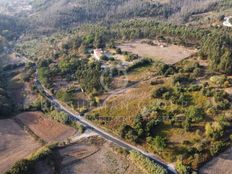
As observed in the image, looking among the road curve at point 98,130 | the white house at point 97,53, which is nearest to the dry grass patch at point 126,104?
the road curve at point 98,130

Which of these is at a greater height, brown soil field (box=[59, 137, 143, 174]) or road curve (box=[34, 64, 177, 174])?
road curve (box=[34, 64, 177, 174])

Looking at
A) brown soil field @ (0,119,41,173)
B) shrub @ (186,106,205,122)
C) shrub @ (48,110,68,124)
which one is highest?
shrub @ (186,106,205,122)

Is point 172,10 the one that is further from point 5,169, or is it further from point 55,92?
point 5,169

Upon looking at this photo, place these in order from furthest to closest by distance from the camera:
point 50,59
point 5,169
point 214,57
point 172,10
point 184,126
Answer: point 172,10 → point 50,59 → point 214,57 → point 184,126 → point 5,169

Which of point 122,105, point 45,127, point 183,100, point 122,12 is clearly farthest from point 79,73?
point 122,12

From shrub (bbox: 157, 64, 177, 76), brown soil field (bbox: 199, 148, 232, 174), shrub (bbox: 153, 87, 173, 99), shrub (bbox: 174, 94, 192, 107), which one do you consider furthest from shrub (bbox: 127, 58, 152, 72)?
brown soil field (bbox: 199, 148, 232, 174)

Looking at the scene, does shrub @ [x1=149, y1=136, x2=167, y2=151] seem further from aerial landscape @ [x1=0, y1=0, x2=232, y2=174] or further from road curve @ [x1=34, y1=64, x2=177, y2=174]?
road curve @ [x1=34, y1=64, x2=177, y2=174]

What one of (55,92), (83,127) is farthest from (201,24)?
(83,127)
